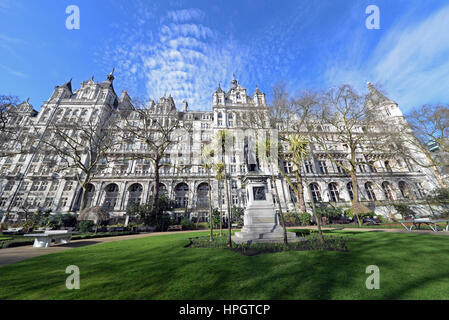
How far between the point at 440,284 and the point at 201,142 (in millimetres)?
34962

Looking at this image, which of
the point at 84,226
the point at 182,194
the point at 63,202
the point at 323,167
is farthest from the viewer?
the point at 323,167

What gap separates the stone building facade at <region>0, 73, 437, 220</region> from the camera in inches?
1165

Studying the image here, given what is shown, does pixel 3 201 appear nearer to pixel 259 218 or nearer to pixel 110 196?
pixel 110 196

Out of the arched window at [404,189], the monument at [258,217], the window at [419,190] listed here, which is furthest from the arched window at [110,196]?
the window at [419,190]

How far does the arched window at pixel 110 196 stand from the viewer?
98.4 ft

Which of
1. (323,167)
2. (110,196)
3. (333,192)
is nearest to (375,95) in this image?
(323,167)

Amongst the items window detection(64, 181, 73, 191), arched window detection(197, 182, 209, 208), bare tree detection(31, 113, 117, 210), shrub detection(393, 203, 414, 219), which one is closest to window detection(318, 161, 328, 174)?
shrub detection(393, 203, 414, 219)

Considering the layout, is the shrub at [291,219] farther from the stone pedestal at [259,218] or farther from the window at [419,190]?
the window at [419,190]

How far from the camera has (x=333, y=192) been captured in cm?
3288

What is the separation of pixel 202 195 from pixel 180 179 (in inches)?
206

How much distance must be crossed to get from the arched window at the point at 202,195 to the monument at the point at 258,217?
69.2 feet

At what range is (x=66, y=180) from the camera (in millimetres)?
31156

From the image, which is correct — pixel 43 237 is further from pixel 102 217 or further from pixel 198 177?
pixel 198 177

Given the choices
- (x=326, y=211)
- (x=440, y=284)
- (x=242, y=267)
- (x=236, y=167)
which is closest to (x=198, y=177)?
(x=236, y=167)
